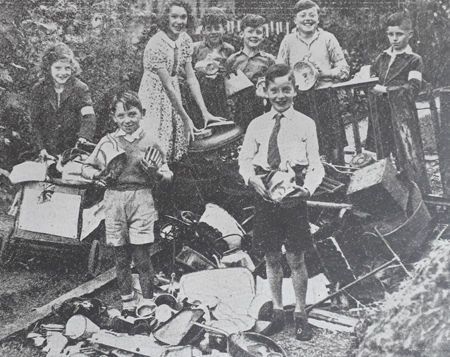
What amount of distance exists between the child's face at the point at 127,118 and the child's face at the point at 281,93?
972 mm

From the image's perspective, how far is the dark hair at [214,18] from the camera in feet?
12.8

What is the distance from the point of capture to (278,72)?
3691 millimetres

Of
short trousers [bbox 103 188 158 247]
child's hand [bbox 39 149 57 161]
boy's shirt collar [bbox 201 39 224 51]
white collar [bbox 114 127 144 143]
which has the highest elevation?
boy's shirt collar [bbox 201 39 224 51]

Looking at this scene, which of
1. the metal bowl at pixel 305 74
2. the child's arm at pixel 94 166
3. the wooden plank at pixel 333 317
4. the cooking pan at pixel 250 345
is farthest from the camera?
the metal bowl at pixel 305 74

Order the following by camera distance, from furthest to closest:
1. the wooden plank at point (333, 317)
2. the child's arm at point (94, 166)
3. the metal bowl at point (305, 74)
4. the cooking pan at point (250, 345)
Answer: the metal bowl at point (305, 74)
the child's arm at point (94, 166)
the wooden plank at point (333, 317)
the cooking pan at point (250, 345)

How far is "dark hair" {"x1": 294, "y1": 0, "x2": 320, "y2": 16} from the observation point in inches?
152

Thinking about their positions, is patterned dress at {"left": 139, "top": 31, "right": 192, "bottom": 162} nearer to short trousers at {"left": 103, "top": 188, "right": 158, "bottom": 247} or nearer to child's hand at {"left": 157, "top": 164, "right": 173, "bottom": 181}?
child's hand at {"left": 157, "top": 164, "right": 173, "bottom": 181}

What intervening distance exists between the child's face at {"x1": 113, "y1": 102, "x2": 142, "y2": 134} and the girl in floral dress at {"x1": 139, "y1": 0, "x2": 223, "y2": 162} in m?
0.14

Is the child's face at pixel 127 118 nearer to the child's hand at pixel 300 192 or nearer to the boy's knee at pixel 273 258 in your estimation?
the child's hand at pixel 300 192

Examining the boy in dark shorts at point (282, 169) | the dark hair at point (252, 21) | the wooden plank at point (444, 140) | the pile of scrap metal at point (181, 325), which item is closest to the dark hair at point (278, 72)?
the boy in dark shorts at point (282, 169)

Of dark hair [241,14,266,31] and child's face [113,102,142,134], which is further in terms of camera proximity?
dark hair [241,14,266,31]

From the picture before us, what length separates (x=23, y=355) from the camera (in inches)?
140

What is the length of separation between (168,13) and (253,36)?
651 mm

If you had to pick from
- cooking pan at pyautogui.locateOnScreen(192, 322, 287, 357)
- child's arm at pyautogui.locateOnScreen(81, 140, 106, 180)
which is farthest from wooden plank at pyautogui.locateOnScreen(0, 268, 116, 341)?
cooking pan at pyautogui.locateOnScreen(192, 322, 287, 357)
